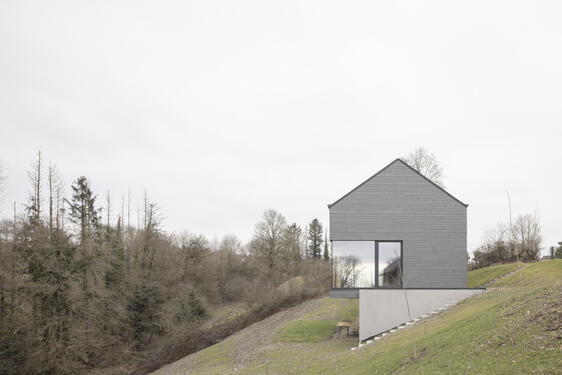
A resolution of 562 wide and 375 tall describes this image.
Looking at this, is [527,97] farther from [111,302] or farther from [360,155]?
[111,302]

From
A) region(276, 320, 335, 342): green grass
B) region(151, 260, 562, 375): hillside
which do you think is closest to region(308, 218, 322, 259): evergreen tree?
region(276, 320, 335, 342): green grass

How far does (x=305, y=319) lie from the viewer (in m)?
24.7

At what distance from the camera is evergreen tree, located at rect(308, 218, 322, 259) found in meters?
61.7

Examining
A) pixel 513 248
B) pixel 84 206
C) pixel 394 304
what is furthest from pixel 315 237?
pixel 394 304

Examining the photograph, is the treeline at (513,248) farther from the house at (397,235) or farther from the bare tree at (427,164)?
the house at (397,235)

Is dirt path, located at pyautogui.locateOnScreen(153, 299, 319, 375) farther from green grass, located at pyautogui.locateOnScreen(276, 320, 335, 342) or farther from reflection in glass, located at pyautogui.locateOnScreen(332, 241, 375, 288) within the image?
reflection in glass, located at pyautogui.locateOnScreen(332, 241, 375, 288)

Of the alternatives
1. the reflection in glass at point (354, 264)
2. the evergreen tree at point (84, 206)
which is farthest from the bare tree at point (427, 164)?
the evergreen tree at point (84, 206)

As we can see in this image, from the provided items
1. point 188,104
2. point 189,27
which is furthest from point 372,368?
point 188,104

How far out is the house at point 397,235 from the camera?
61.8 ft

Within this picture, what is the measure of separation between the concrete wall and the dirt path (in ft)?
17.2

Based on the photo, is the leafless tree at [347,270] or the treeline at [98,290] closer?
the leafless tree at [347,270]

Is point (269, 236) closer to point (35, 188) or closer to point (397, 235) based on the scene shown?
point (35, 188)

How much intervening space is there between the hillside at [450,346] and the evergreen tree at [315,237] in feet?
128

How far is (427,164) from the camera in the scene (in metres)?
37.1
